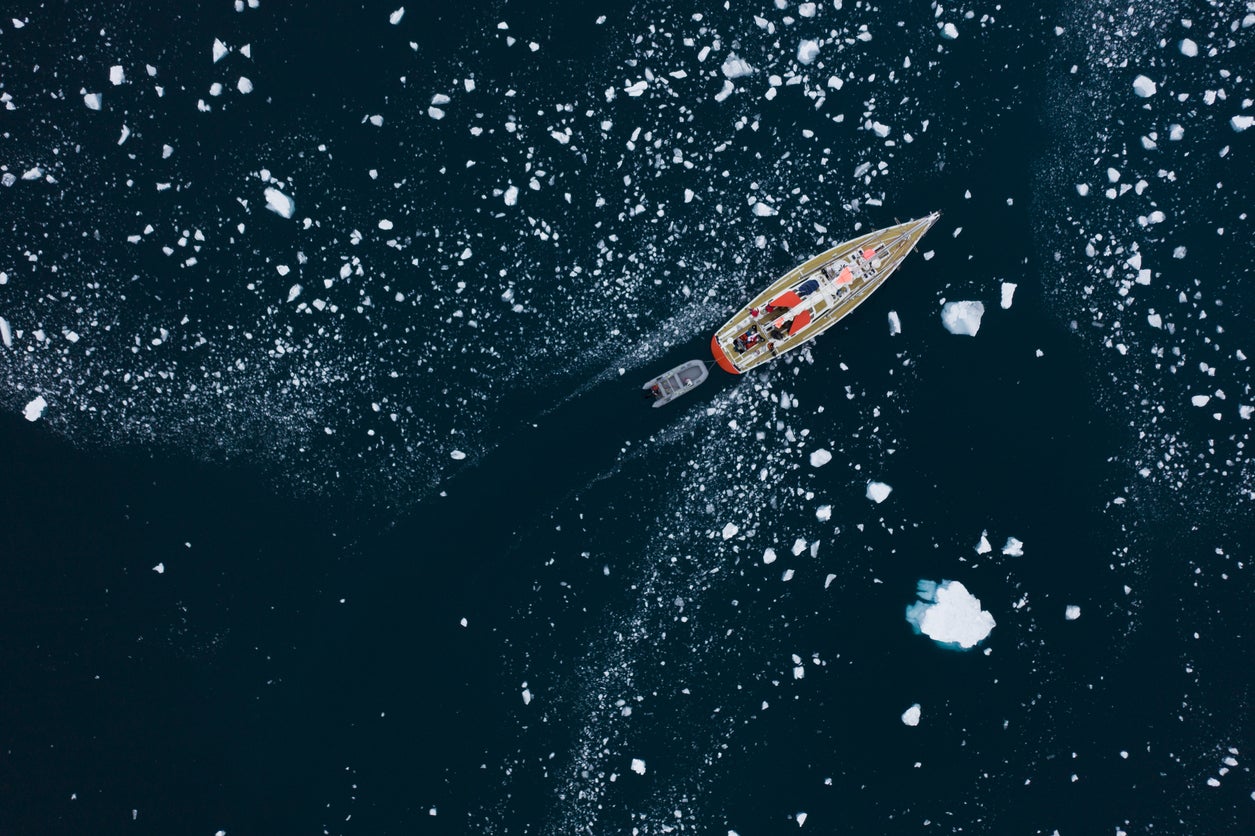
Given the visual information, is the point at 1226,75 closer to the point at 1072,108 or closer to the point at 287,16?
the point at 1072,108

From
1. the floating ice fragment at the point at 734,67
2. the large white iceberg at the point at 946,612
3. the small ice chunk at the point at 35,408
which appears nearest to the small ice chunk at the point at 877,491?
the large white iceberg at the point at 946,612

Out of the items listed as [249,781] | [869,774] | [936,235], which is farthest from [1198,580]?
[249,781]

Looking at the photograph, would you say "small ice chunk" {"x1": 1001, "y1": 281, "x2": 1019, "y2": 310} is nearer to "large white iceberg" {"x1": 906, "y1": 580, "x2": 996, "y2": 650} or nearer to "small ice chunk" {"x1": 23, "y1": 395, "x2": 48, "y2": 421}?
"large white iceberg" {"x1": 906, "y1": 580, "x2": 996, "y2": 650}

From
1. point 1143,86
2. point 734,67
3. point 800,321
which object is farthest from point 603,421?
point 1143,86

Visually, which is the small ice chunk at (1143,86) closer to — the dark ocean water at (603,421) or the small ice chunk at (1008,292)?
the dark ocean water at (603,421)

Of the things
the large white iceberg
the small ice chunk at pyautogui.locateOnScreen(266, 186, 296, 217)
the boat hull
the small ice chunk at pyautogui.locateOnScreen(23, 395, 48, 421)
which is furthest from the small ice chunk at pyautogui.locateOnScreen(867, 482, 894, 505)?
the small ice chunk at pyautogui.locateOnScreen(23, 395, 48, 421)
